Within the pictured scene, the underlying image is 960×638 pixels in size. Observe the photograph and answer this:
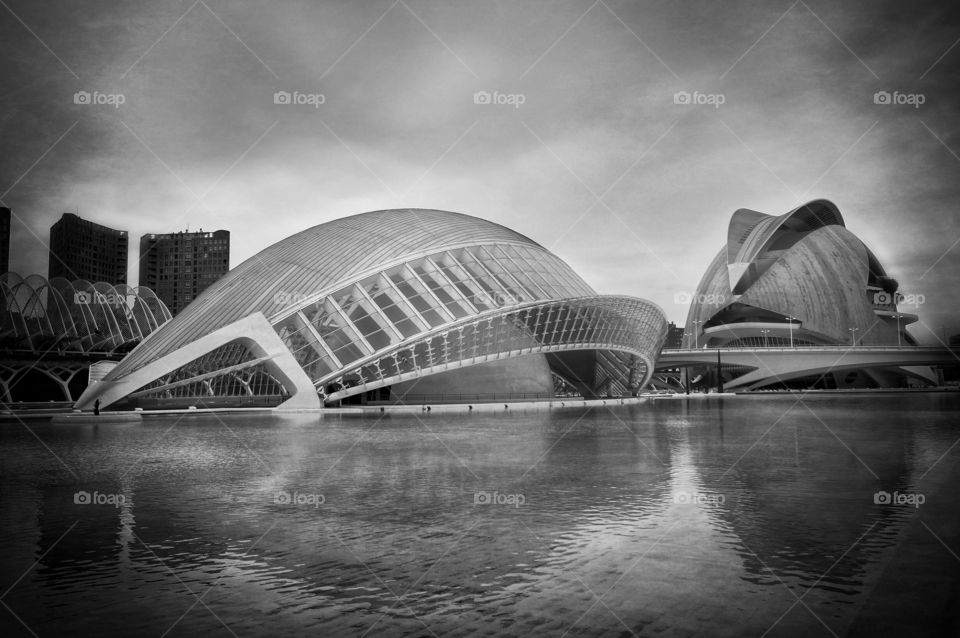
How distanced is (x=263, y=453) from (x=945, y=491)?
15.0 m

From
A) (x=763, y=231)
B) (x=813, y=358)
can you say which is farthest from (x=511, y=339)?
(x=763, y=231)

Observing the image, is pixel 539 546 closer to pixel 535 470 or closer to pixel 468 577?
pixel 468 577

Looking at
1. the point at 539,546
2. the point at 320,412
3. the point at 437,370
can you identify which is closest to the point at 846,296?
the point at 437,370

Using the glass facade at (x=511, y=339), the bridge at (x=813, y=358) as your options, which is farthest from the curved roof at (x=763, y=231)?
the glass facade at (x=511, y=339)

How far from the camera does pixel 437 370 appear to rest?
4175 cm

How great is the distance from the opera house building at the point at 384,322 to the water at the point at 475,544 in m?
20.2
